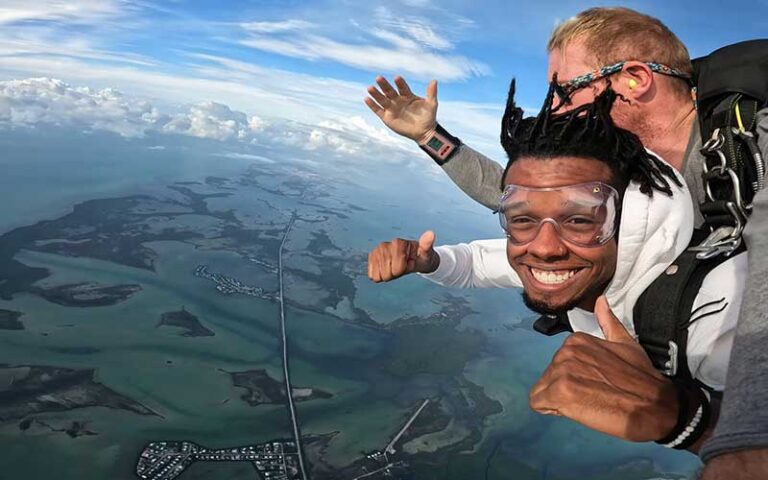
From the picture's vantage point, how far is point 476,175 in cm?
325

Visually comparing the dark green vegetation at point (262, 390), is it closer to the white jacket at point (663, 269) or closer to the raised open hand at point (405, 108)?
the raised open hand at point (405, 108)

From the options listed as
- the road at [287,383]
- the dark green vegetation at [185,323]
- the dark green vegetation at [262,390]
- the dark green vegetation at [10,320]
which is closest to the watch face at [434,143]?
the road at [287,383]

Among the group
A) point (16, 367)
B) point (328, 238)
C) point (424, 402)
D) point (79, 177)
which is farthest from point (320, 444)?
point (79, 177)

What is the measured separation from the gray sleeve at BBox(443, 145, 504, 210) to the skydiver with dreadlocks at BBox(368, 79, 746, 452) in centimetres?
93

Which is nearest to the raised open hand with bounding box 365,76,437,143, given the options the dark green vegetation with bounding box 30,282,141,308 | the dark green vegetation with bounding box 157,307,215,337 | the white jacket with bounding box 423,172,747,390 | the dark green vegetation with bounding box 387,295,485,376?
the white jacket with bounding box 423,172,747,390

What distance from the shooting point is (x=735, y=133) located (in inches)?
65.7

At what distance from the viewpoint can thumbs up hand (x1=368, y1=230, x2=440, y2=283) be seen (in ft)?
7.67

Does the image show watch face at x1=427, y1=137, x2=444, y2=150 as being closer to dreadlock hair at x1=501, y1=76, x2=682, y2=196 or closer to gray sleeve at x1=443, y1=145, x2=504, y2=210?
gray sleeve at x1=443, y1=145, x2=504, y2=210

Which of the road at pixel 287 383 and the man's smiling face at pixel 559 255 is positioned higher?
the man's smiling face at pixel 559 255

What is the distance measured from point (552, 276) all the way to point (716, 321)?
0.66 metres

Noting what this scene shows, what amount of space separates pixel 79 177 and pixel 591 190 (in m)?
170

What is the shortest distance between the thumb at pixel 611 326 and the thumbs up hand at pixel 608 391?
6cm

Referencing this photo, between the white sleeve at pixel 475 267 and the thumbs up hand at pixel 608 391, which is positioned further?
the white sleeve at pixel 475 267

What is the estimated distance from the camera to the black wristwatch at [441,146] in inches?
132
